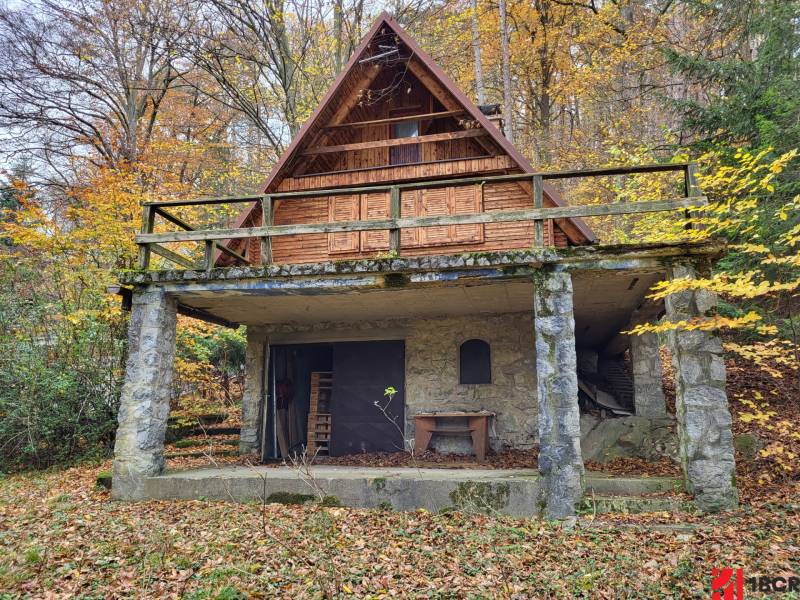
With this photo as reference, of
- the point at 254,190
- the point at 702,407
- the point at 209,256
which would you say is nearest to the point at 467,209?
the point at 209,256

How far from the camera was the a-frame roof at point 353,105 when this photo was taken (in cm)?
923

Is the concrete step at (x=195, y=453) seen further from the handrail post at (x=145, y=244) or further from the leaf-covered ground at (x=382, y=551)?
the handrail post at (x=145, y=244)

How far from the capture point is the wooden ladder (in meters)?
11.2

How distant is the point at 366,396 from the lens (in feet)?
35.8

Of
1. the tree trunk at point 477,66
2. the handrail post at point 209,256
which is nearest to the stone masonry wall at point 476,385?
the handrail post at point 209,256

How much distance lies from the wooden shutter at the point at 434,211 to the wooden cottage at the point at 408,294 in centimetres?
4

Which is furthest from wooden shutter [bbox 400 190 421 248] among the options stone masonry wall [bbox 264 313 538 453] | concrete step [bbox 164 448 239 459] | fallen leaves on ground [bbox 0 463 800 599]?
concrete step [bbox 164 448 239 459]

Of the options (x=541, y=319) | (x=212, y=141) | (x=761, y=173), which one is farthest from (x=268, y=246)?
(x=212, y=141)

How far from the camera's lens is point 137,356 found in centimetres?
785

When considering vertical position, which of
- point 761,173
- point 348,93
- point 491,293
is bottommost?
point 491,293

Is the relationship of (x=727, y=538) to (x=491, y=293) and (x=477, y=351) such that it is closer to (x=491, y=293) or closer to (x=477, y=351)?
(x=491, y=293)

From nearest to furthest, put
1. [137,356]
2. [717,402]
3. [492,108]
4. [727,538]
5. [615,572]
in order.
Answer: [615,572] → [727,538] → [717,402] → [137,356] → [492,108]

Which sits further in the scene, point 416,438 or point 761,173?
point 416,438

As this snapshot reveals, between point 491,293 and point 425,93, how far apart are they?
16.0ft
